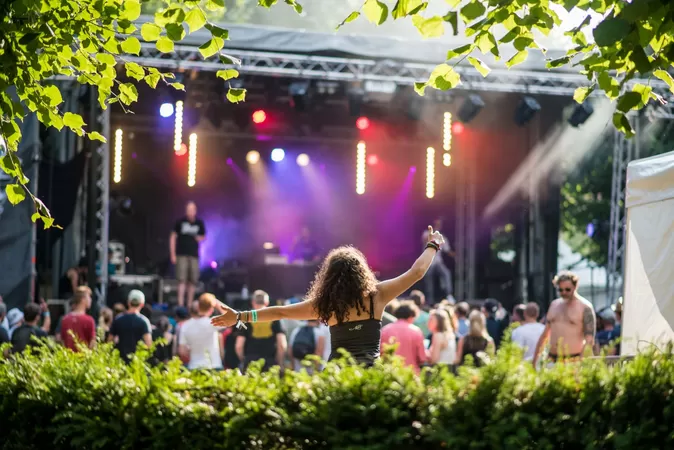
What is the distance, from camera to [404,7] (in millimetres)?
4523

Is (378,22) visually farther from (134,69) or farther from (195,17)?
(134,69)

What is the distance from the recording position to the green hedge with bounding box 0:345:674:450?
3035 mm

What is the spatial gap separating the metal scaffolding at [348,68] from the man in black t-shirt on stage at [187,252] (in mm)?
3601

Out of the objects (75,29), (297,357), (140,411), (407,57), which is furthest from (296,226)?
(140,411)

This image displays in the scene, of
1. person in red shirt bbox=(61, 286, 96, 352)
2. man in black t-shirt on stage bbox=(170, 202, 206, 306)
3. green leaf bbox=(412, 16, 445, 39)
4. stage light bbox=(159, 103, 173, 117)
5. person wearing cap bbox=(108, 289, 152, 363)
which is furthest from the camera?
stage light bbox=(159, 103, 173, 117)

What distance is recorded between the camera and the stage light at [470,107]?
15.2 metres

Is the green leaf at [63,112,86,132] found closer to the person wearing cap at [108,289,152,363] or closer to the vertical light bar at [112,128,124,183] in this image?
the person wearing cap at [108,289,152,363]

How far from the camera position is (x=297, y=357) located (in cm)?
1107

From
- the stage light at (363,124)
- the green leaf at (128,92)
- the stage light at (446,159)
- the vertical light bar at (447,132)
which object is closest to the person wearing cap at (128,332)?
the green leaf at (128,92)

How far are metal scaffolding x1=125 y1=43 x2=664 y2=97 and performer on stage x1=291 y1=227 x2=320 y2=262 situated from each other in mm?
5673

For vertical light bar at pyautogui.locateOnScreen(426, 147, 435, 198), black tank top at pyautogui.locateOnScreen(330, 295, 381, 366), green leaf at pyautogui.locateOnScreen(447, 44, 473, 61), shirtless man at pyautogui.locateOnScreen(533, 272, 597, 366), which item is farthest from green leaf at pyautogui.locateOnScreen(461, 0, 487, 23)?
vertical light bar at pyautogui.locateOnScreen(426, 147, 435, 198)

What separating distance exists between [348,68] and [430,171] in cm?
531

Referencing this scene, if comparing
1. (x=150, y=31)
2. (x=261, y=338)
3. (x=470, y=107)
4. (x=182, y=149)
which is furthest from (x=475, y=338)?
(x=182, y=149)

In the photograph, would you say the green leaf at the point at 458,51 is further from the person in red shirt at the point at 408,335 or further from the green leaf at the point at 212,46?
the person in red shirt at the point at 408,335
